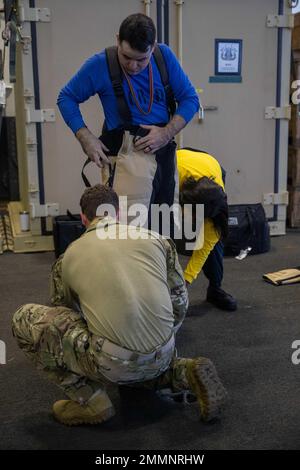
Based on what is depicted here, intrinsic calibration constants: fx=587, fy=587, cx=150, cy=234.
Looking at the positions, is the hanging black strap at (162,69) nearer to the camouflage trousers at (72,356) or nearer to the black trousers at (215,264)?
the black trousers at (215,264)

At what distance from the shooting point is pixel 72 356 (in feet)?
5.85

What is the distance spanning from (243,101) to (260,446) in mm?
2781

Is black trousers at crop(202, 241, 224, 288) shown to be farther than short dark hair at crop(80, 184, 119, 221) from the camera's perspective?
Yes

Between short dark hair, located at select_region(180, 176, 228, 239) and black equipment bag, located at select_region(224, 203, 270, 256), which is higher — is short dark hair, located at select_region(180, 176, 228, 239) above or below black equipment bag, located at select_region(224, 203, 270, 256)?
above

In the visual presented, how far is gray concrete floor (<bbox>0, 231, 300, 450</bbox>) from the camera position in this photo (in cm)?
177

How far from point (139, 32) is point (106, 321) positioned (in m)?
1.05

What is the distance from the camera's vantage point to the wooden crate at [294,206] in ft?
14.4

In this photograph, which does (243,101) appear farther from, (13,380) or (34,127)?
(13,380)

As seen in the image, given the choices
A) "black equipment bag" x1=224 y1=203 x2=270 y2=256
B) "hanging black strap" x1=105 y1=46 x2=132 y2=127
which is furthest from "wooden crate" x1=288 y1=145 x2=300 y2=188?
"hanging black strap" x1=105 y1=46 x2=132 y2=127

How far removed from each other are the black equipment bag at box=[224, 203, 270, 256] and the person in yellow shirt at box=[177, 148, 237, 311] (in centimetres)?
98

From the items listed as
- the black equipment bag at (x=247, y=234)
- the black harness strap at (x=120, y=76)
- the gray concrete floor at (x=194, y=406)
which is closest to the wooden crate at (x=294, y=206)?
the black equipment bag at (x=247, y=234)

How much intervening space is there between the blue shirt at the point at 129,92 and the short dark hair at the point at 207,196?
1.08 feet

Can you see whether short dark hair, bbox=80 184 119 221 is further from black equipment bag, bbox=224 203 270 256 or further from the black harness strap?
black equipment bag, bbox=224 203 270 256

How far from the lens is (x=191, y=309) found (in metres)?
2.88
